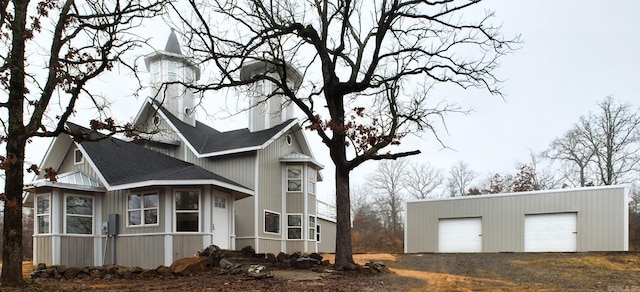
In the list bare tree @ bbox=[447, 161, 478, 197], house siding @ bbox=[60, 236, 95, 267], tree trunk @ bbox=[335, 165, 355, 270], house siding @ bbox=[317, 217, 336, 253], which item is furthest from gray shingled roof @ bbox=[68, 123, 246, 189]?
bare tree @ bbox=[447, 161, 478, 197]

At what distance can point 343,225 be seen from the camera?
45.2 feet

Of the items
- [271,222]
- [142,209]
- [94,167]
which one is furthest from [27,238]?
[271,222]

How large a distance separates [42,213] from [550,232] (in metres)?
18.5

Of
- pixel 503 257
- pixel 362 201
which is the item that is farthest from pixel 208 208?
pixel 362 201

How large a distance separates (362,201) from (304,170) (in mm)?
33297

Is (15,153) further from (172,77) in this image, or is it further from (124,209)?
(172,77)

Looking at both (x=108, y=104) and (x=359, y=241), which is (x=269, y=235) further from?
(x=359, y=241)

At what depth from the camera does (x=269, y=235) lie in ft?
60.4

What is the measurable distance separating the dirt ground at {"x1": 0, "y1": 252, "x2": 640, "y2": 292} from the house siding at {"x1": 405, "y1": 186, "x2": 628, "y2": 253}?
1.74 meters

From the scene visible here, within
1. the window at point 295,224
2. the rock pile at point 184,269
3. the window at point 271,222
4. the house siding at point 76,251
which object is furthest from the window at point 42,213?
the window at point 295,224

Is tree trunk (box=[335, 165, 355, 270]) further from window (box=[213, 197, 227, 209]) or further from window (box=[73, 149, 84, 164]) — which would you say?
window (box=[73, 149, 84, 164])

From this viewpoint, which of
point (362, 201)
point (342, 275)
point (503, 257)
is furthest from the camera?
point (362, 201)

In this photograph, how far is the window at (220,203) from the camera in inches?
614

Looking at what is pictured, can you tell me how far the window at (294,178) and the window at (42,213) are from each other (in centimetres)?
896
